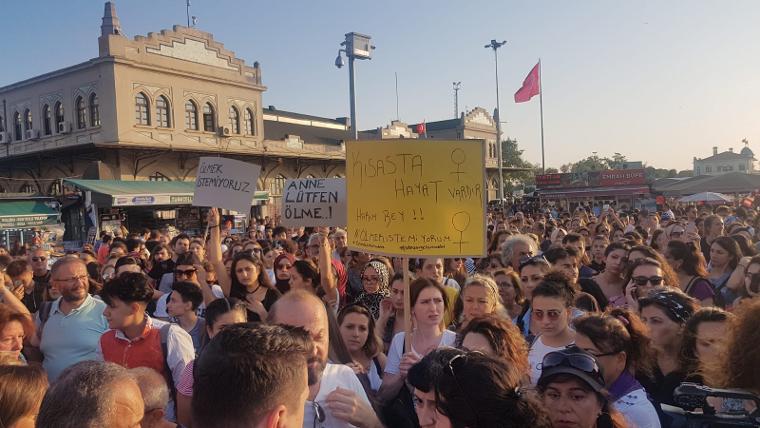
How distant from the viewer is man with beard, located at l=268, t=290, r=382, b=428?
258cm

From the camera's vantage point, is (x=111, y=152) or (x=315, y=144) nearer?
(x=111, y=152)

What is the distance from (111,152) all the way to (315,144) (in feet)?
44.8

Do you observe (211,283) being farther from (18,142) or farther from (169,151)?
(18,142)

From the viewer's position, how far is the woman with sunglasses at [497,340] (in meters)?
3.06

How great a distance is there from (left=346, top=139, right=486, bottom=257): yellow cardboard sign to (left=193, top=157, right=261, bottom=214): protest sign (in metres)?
3.14

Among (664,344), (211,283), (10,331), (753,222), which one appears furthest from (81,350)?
(753,222)

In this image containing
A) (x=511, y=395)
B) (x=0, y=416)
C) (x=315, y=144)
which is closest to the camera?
(x=511, y=395)

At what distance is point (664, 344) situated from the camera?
3691 mm

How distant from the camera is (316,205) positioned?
725 centimetres

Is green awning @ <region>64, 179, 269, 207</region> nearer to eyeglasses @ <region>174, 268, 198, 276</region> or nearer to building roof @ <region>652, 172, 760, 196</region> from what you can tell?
eyeglasses @ <region>174, 268, 198, 276</region>

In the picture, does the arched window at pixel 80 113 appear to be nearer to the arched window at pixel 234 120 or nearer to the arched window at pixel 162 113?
the arched window at pixel 162 113

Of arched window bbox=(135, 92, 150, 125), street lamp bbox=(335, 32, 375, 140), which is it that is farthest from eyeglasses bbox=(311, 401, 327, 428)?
arched window bbox=(135, 92, 150, 125)

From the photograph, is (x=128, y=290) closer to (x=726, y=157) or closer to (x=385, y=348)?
(x=385, y=348)

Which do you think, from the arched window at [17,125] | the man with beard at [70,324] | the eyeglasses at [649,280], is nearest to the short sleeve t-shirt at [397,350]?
the eyeglasses at [649,280]
